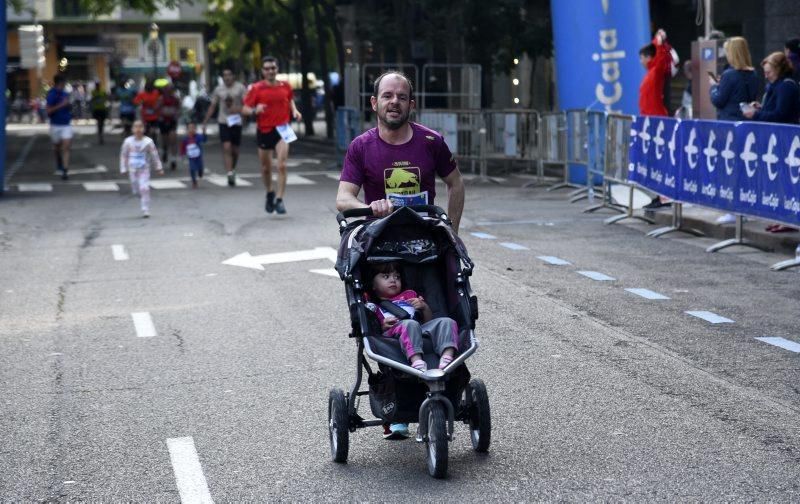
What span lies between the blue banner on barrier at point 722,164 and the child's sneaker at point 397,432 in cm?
693

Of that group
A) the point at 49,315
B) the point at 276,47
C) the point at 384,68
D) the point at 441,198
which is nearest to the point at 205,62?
the point at 276,47

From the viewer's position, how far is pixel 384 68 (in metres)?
30.3

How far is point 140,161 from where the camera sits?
19031 mm

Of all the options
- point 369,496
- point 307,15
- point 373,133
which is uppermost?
point 307,15

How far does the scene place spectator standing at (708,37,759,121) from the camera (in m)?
15.6

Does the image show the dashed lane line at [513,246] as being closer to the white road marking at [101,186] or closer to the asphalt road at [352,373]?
the asphalt road at [352,373]

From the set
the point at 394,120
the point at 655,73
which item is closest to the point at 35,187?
the point at 655,73

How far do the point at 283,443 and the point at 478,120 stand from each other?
19.3 m

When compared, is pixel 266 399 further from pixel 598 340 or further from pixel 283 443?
pixel 598 340

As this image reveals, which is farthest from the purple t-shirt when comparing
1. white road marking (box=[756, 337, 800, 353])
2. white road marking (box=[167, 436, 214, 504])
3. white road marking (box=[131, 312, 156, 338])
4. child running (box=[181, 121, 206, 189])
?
child running (box=[181, 121, 206, 189])

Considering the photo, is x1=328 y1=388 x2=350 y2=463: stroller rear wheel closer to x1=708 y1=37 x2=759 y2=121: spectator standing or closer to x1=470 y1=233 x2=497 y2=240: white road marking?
x1=470 y1=233 x2=497 y2=240: white road marking

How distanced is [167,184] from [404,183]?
19348 millimetres

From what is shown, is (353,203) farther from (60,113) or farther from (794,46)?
(60,113)

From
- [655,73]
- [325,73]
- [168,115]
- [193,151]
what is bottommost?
[193,151]
